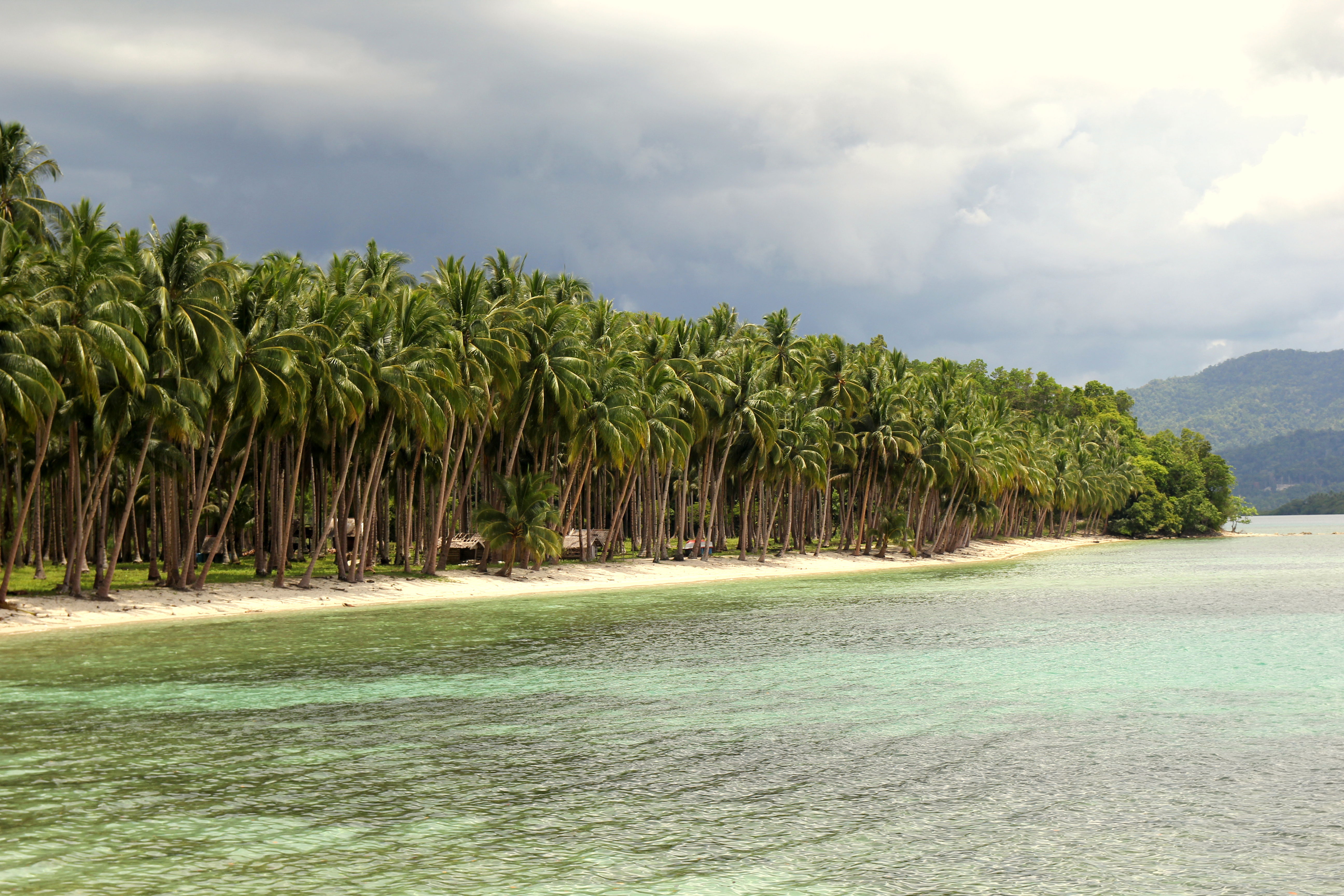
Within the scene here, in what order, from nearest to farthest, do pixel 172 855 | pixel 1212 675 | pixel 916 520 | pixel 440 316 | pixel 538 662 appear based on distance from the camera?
pixel 172 855, pixel 1212 675, pixel 538 662, pixel 440 316, pixel 916 520

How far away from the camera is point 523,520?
48.6 meters

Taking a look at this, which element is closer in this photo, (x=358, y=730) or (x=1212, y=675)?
(x=358, y=730)

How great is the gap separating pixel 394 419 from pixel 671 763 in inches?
1226

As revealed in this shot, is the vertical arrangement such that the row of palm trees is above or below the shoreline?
above

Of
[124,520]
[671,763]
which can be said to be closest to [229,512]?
[124,520]

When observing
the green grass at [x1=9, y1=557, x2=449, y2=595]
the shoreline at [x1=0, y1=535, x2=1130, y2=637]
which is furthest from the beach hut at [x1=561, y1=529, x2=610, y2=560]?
the green grass at [x1=9, y1=557, x2=449, y2=595]

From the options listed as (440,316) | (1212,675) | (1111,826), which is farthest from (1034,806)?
(440,316)

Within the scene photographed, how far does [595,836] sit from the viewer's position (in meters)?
11.1

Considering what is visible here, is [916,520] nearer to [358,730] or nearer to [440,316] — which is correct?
[440,316]

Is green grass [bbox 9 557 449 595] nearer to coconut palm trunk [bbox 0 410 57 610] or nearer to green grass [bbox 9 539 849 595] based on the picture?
green grass [bbox 9 539 849 595]

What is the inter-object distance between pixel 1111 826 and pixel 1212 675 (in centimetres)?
1302

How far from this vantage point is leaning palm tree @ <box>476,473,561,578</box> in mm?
48500

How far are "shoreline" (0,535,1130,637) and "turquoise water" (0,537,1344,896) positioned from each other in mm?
3467

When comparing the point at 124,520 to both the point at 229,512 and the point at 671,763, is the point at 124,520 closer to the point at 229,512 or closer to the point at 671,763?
the point at 229,512
